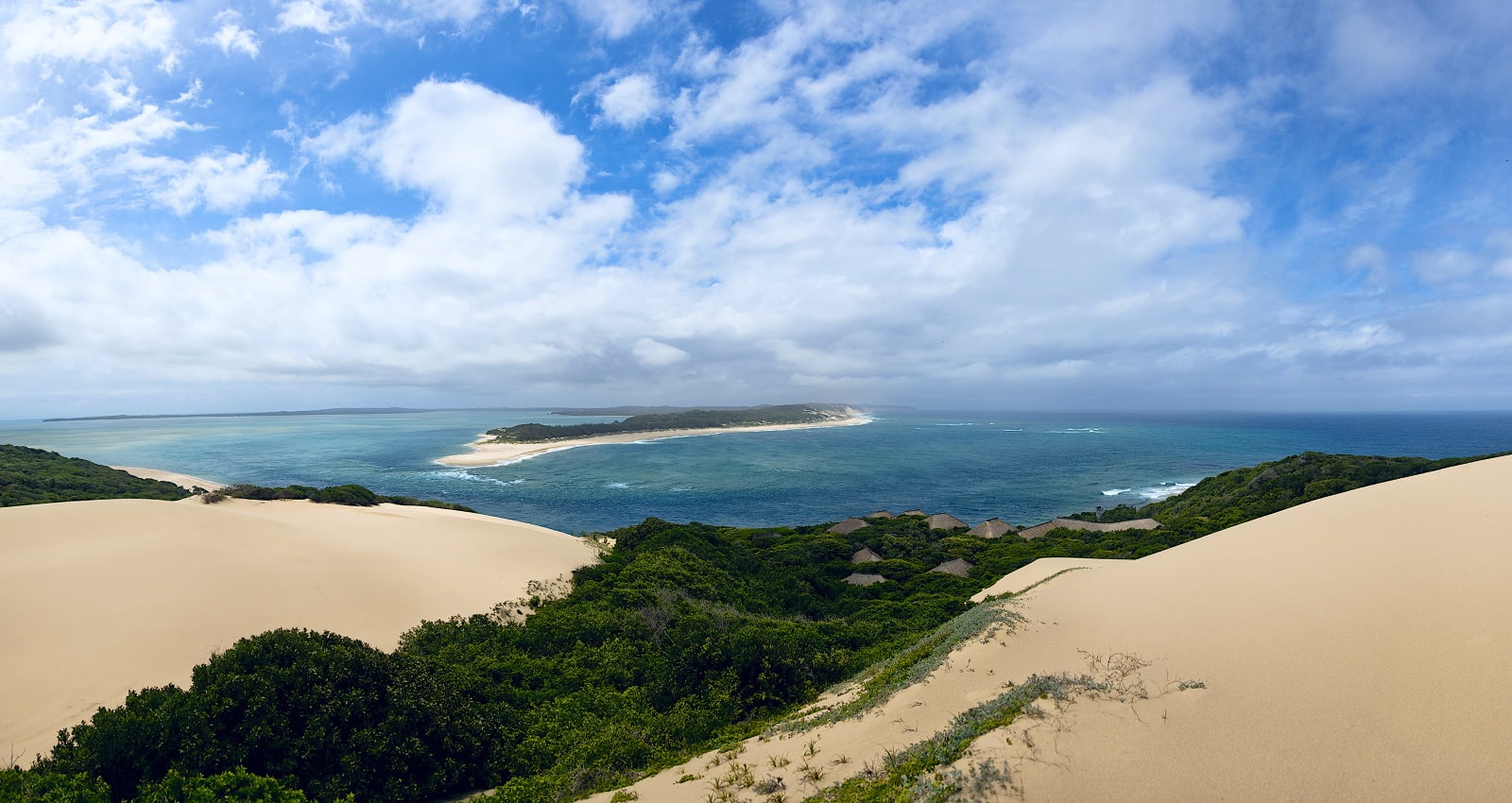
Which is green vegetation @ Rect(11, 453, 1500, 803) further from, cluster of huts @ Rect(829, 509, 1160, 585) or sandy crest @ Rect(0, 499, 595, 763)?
cluster of huts @ Rect(829, 509, 1160, 585)

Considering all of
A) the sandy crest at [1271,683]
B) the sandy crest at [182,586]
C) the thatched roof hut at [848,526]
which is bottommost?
the thatched roof hut at [848,526]

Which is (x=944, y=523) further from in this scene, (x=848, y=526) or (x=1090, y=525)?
(x=1090, y=525)

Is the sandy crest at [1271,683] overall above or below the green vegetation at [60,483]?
above

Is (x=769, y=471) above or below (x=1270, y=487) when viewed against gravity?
below

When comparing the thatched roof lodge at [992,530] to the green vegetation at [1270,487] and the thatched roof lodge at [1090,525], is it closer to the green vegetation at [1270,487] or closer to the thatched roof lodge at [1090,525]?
the thatched roof lodge at [1090,525]

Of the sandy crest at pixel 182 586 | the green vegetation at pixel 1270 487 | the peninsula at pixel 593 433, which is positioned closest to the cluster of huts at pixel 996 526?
the green vegetation at pixel 1270 487

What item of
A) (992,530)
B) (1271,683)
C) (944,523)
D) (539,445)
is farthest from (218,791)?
(539,445)

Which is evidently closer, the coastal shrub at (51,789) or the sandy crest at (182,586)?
the coastal shrub at (51,789)
